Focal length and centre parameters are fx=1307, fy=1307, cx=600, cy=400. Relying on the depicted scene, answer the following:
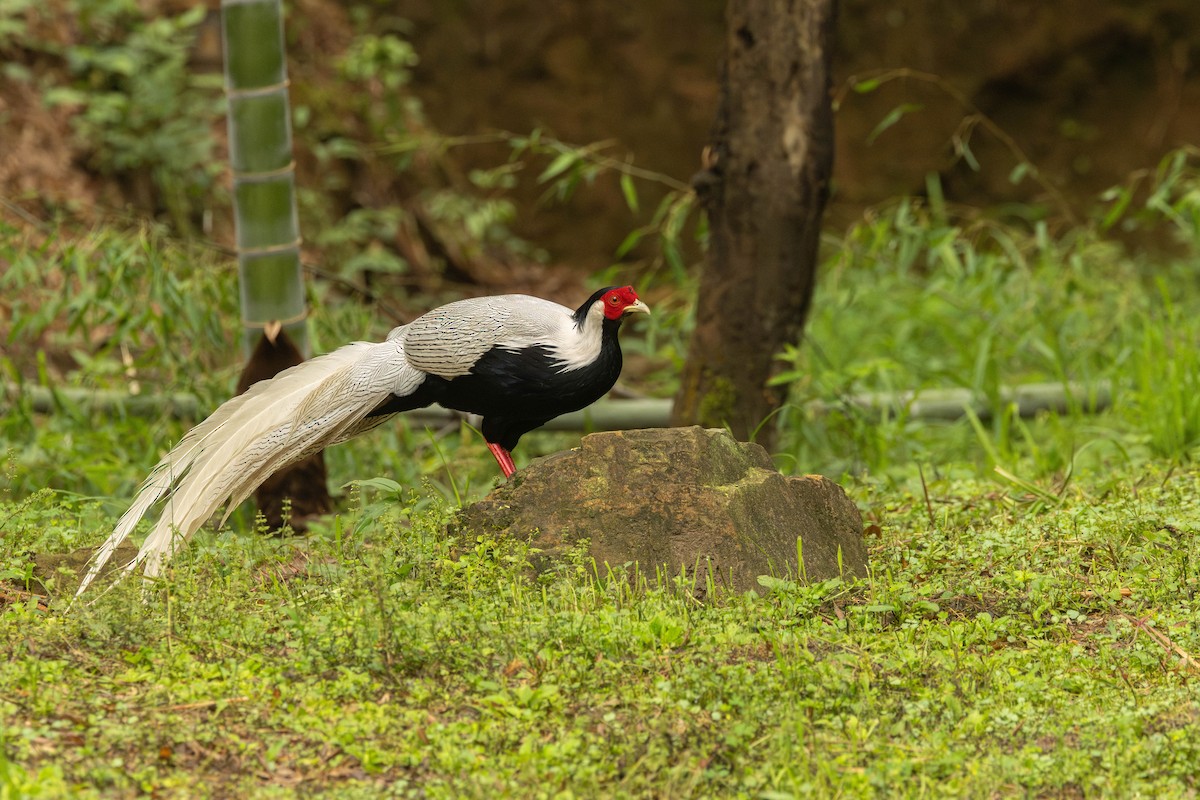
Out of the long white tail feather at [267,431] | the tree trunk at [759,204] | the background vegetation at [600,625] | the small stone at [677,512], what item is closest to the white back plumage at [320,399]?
the long white tail feather at [267,431]

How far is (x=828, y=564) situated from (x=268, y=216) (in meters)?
2.40

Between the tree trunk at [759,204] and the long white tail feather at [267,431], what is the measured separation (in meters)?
1.61

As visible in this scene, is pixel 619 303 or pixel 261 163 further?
pixel 261 163

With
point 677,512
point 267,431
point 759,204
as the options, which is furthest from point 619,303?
point 759,204

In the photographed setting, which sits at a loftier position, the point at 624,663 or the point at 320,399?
the point at 320,399

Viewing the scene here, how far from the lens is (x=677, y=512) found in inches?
134

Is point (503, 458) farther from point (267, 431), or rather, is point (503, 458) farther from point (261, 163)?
point (261, 163)

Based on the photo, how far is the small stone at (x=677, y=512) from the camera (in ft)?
11.0

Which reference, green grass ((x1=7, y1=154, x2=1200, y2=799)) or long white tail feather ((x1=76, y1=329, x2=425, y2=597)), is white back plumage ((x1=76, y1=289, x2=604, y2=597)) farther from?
green grass ((x1=7, y1=154, x2=1200, y2=799))

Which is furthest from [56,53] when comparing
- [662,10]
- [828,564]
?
[828,564]

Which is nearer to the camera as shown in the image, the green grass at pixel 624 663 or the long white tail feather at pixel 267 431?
the green grass at pixel 624 663

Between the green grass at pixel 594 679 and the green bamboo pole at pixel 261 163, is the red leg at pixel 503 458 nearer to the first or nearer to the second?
the green grass at pixel 594 679

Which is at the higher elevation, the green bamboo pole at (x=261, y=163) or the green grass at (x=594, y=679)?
the green bamboo pole at (x=261, y=163)

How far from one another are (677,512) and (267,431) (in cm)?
116
